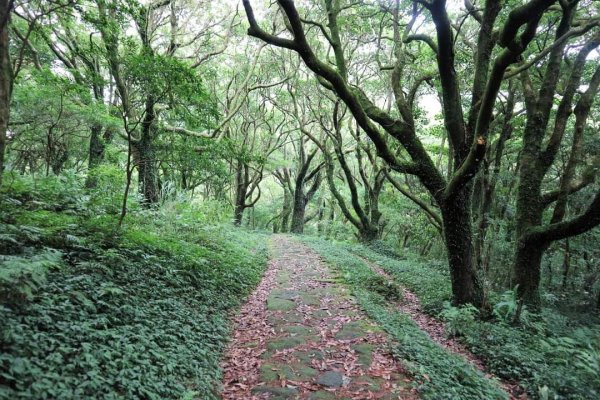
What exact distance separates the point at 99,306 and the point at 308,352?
8.67 feet

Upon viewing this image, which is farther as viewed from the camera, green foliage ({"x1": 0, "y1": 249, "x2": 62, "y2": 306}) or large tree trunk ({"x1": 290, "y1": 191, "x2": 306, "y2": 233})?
large tree trunk ({"x1": 290, "y1": 191, "x2": 306, "y2": 233})

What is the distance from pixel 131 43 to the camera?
274 inches

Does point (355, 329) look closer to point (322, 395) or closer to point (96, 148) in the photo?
point (322, 395)

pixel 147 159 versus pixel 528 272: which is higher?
pixel 147 159

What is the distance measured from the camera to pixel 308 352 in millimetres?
4879

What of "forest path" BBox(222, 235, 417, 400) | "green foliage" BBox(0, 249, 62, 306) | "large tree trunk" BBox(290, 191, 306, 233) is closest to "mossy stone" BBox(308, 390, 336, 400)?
"forest path" BBox(222, 235, 417, 400)

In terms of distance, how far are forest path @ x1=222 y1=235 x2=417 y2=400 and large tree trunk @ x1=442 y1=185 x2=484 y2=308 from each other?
213 cm

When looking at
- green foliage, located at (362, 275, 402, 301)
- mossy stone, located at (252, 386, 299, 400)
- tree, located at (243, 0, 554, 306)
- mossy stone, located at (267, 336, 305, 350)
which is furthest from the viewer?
green foliage, located at (362, 275, 402, 301)

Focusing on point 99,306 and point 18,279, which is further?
point 99,306

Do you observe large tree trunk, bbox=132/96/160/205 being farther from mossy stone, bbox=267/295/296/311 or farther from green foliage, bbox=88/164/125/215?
mossy stone, bbox=267/295/296/311

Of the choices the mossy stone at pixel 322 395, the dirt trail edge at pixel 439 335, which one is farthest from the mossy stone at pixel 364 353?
the dirt trail edge at pixel 439 335

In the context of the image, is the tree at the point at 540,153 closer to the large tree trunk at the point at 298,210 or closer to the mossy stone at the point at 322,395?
the mossy stone at the point at 322,395

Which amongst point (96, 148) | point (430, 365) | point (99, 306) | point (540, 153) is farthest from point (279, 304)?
point (96, 148)

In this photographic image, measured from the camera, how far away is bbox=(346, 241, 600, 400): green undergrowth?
4297 millimetres
